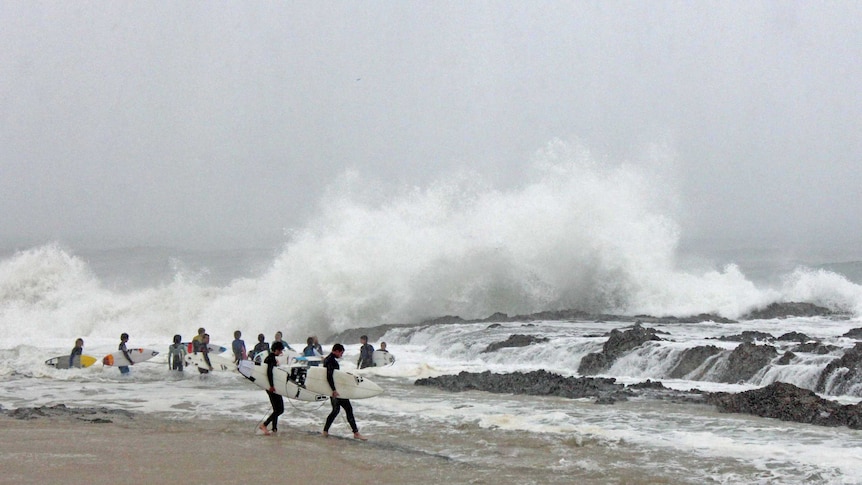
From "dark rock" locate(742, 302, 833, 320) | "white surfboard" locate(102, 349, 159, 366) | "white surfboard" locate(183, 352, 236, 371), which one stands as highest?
"dark rock" locate(742, 302, 833, 320)

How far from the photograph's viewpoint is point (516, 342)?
19297 millimetres

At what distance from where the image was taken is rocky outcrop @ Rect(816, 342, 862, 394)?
12.1 meters

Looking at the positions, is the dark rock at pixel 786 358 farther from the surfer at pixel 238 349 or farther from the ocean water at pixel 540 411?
the surfer at pixel 238 349

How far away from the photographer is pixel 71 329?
1438 inches

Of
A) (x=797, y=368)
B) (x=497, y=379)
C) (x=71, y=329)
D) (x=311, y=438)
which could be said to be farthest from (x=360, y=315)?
(x=311, y=438)

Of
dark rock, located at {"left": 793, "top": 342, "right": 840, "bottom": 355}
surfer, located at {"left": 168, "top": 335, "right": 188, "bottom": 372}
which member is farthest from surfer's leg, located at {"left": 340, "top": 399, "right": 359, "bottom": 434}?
dark rock, located at {"left": 793, "top": 342, "right": 840, "bottom": 355}

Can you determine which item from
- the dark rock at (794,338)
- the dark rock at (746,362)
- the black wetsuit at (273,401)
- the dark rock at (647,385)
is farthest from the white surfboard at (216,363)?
the dark rock at (794,338)

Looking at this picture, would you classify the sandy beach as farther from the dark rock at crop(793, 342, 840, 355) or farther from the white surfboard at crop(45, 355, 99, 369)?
the dark rock at crop(793, 342, 840, 355)

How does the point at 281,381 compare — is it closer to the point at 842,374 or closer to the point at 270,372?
the point at 270,372

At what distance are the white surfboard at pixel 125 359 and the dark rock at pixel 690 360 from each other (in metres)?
10.8

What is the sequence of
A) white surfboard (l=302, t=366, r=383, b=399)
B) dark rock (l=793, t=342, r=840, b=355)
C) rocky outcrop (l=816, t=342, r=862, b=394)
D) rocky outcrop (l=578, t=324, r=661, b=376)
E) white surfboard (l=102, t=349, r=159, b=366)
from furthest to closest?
white surfboard (l=102, t=349, r=159, b=366), rocky outcrop (l=578, t=324, r=661, b=376), dark rock (l=793, t=342, r=840, b=355), rocky outcrop (l=816, t=342, r=862, b=394), white surfboard (l=302, t=366, r=383, b=399)

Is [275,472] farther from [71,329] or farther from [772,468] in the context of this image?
[71,329]

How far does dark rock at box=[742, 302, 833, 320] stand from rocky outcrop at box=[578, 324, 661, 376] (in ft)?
46.9

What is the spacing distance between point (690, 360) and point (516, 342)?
510cm
